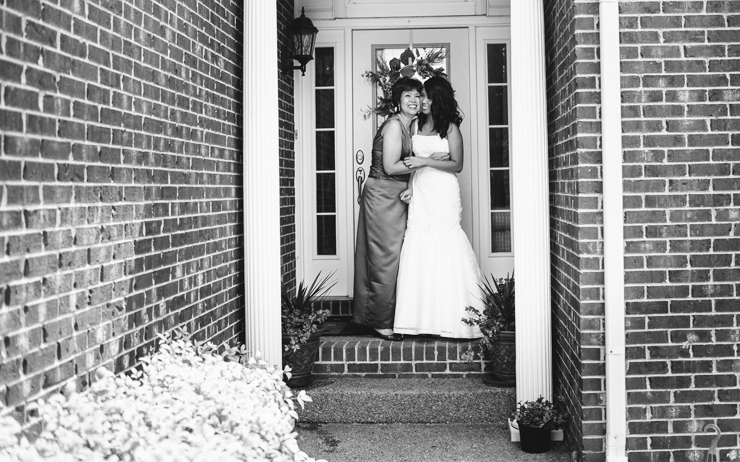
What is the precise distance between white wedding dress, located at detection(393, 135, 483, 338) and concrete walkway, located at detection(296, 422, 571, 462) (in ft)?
2.93

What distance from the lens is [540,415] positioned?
5129mm

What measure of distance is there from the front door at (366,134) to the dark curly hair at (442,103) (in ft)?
2.18

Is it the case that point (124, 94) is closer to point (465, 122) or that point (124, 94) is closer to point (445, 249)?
point (445, 249)

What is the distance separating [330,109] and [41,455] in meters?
5.27

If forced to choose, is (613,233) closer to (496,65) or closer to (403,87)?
(403,87)

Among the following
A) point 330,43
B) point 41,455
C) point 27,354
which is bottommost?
point 41,455

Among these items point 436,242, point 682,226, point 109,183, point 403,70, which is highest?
point 403,70

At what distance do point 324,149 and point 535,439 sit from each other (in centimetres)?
322

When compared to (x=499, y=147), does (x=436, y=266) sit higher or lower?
lower

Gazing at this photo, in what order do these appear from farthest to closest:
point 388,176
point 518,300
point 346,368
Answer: point 388,176, point 346,368, point 518,300

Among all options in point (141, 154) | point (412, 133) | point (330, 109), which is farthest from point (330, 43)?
point (141, 154)

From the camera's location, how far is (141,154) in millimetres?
3979

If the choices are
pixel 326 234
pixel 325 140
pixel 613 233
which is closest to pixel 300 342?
pixel 326 234

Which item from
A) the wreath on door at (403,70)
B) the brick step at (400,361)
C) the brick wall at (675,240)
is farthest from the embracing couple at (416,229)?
the brick wall at (675,240)
